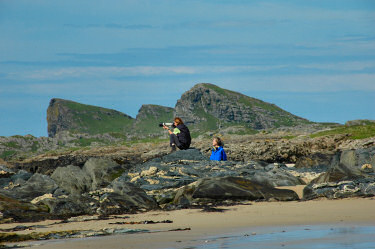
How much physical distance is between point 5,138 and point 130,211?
526 feet

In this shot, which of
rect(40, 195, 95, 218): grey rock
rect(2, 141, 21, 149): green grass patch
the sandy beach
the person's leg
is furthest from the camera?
rect(2, 141, 21, 149): green grass patch

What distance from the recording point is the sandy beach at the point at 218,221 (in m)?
8.99

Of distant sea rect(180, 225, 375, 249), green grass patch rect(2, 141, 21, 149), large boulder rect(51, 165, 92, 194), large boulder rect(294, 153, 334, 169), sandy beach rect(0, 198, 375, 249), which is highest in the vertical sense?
green grass patch rect(2, 141, 21, 149)

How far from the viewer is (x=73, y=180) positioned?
19578mm

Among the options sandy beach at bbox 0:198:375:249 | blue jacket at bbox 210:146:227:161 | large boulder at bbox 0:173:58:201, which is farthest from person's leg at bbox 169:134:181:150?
sandy beach at bbox 0:198:375:249

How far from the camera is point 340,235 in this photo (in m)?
8.68

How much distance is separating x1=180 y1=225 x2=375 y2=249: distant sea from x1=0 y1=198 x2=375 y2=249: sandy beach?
33 centimetres

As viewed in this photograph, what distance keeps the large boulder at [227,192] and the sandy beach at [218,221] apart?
739 mm

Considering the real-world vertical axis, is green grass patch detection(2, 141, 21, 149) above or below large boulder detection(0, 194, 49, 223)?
above

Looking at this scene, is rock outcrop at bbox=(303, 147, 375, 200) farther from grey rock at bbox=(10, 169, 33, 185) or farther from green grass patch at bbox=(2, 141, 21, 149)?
green grass patch at bbox=(2, 141, 21, 149)

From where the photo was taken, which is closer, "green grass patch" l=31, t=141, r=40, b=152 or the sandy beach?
the sandy beach

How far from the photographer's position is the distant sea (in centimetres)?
785

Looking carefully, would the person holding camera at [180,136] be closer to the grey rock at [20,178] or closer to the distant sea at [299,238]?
the grey rock at [20,178]

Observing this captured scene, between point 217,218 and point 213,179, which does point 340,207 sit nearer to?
point 217,218
